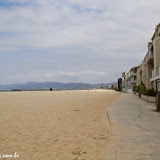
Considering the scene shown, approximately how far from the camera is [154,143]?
575 cm

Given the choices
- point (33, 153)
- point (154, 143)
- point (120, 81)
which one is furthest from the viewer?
point (120, 81)

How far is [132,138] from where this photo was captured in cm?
636

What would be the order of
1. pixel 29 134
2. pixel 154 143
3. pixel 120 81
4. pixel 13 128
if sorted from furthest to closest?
pixel 120 81 < pixel 13 128 < pixel 29 134 < pixel 154 143

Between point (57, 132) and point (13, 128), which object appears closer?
point (57, 132)

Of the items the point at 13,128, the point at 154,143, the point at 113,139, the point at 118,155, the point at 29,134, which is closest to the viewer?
the point at 118,155

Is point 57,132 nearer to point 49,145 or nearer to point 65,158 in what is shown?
point 49,145

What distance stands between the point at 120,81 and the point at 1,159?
119 m

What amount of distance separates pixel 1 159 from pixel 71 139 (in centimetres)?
→ 249

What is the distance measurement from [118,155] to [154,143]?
157 cm

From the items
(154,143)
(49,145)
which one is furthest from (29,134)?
(154,143)

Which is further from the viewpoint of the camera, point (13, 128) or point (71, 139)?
point (13, 128)

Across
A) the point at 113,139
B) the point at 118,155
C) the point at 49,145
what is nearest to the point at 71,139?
the point at 49,145

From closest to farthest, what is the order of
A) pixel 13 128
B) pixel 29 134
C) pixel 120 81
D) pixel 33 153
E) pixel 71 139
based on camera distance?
pixel 33 153, pixel 71 139, pixel 29 134, pixel 13 128, pixel 120 81

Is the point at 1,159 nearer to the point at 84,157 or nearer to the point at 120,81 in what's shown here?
the point at 84,157
